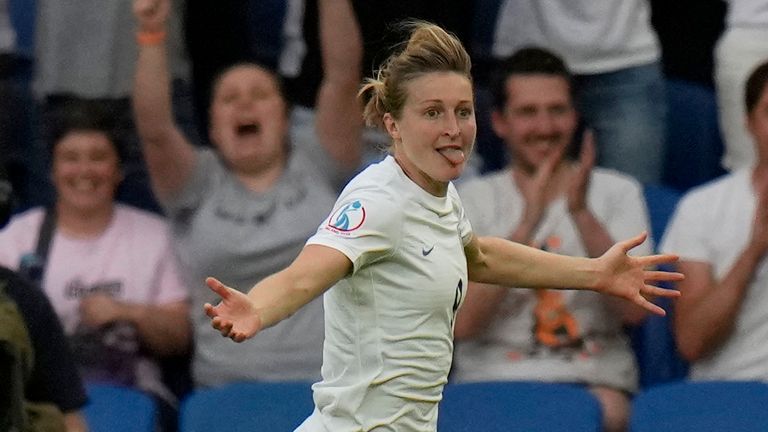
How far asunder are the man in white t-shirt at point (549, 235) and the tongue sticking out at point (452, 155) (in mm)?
2030

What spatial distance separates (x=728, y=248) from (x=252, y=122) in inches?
63.4

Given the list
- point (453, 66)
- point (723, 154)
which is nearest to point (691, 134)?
point (723, 154)

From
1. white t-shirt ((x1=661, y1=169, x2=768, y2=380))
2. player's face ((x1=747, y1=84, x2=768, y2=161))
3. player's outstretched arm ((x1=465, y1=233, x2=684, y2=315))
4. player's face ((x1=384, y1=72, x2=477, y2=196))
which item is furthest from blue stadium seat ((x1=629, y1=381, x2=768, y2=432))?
player's face ((x1=384, y1=72, x2=477, y2=196))

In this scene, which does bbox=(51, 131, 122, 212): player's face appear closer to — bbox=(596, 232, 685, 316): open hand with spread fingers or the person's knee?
the person's knee

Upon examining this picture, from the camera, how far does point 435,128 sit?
11.3 feet

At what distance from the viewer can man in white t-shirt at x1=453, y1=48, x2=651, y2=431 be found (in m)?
5.45

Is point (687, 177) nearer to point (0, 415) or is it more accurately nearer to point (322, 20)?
point (322, 20)

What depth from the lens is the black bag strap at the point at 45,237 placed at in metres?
5.61

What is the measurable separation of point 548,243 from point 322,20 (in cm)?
107

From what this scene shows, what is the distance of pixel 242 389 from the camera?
5.34 metres

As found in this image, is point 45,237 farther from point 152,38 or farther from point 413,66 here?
point 413,66

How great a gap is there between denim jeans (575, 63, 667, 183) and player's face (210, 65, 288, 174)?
105cm

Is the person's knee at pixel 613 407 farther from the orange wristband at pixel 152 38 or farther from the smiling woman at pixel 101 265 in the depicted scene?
the orange wristband at pixel 152 38

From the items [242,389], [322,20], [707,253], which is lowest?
[242,389]
